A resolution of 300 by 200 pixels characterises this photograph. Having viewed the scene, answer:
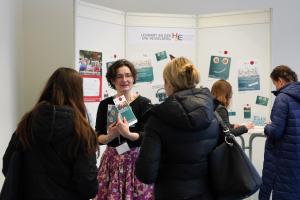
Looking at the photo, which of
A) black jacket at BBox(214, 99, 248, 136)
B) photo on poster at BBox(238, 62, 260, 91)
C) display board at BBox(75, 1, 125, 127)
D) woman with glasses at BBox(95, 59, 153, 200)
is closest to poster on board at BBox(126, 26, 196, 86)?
display board at BBox(75, 1, 125, 127)

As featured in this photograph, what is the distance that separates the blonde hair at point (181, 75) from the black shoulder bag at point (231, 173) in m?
0.30

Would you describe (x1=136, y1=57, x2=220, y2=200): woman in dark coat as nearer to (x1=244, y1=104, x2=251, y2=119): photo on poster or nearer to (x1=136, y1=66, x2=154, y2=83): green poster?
(x1=136, y1=66, x2=154, y2=83): green poster

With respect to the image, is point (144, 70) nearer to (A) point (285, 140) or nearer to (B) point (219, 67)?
(B) point (219, 67)

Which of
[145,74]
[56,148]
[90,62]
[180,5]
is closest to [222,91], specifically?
[145,74]

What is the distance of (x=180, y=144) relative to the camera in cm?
162

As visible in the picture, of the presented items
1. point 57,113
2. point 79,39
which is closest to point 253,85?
point 79,39

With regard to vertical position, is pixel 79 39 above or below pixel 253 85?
above

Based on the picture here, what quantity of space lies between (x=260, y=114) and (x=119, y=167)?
2367 millimetres

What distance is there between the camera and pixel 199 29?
4.20 metres

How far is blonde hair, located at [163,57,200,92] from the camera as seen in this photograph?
170 cm

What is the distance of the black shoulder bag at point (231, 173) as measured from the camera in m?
1.61

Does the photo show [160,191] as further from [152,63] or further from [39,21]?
[39,21]

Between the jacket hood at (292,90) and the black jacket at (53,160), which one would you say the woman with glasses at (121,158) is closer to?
the black jacket at (53,160)

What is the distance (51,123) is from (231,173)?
0.84 m
